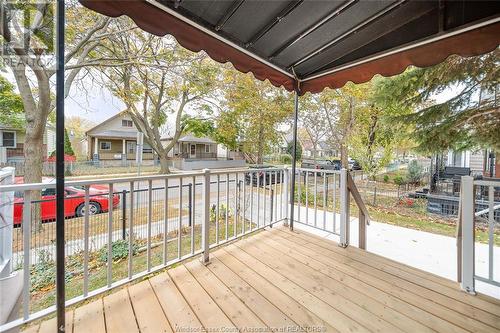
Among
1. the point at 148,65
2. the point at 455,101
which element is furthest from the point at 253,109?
the point at 455,101

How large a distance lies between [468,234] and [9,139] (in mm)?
17052

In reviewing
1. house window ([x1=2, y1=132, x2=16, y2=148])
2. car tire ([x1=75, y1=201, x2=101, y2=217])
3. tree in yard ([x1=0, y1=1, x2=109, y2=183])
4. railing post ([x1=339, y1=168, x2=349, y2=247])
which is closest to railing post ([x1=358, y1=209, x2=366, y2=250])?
railing post ([x1=339, y1=168, x2=349, y2=247])

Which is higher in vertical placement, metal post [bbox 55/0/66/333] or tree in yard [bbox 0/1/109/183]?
tree in yard [bbox 0/1/109/183]

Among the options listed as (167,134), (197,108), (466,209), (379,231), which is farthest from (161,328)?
(167,134)

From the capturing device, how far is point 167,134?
70.8ft

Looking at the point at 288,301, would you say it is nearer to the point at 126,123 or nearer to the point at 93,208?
the point at 93,208

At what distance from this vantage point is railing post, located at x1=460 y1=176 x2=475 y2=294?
1.80 m

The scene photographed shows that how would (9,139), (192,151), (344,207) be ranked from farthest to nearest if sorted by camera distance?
1. (192,151)
2. (9,139)
3. (344,207)

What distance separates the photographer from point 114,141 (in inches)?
692

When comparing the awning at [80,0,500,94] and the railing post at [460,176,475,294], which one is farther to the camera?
the railing post at [460,176,475,294]

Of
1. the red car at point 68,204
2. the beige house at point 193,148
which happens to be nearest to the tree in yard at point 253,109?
the red car at point 68,204

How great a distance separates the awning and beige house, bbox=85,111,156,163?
17.2 m

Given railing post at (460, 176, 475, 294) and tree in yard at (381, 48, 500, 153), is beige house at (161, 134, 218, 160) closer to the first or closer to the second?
tree in yard at (381, 48, 500, 153)

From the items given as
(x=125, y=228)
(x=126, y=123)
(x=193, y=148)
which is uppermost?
(x=126, y=123)
